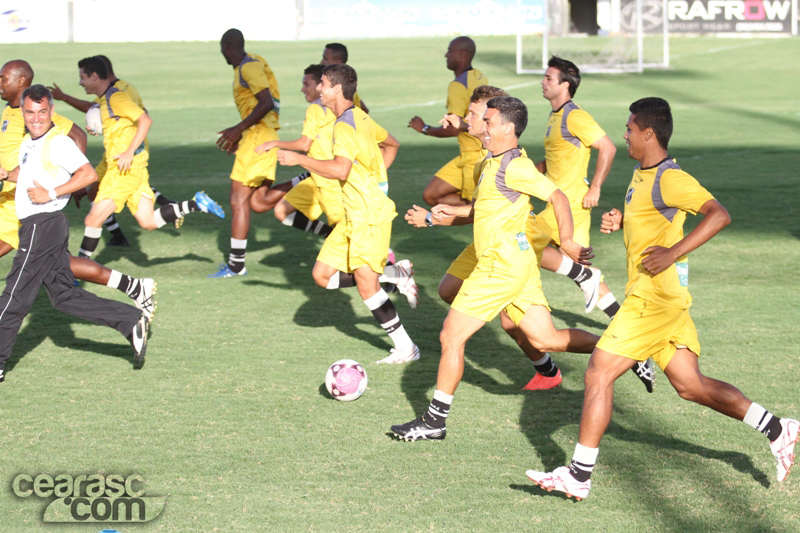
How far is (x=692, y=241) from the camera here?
4.71 metres

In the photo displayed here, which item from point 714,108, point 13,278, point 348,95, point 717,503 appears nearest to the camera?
point 717,503

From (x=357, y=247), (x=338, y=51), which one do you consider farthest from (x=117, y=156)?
(x=357, y=247)

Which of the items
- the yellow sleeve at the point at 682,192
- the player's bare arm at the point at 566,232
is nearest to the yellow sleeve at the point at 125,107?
the player's bare arm at the point at 566,232

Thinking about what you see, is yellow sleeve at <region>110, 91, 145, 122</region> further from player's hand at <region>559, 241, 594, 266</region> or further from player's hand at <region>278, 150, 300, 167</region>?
player's hand at <region>559, 241, 594, 266</region>

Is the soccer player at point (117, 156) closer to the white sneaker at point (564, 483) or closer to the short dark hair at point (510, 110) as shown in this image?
the short dark hair at point (510, 110)

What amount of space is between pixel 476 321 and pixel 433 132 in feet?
12.4

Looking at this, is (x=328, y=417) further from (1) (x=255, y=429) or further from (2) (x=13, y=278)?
(2) (x=13, y=278)

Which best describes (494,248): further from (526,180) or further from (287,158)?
(287,158)

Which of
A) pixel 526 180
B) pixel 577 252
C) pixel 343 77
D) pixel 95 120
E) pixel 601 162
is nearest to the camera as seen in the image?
pixel 577 252

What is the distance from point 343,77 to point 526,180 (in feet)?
6.84

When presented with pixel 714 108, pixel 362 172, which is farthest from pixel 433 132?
pixel 714 108

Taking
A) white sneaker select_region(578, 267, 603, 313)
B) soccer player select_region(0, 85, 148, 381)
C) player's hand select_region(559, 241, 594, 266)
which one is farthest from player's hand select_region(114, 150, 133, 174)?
player's hand select_region(559, 241, 594, 266)

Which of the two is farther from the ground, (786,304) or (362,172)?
(362,172)

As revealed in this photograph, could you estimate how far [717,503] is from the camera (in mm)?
4836
